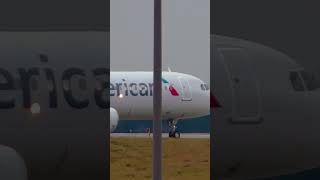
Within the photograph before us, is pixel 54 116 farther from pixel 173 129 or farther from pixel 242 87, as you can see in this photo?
pixel 173 129

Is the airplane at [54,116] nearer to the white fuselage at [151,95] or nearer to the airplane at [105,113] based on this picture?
the airplane at [105,113]

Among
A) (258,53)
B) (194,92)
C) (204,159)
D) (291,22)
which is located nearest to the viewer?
(291,22)

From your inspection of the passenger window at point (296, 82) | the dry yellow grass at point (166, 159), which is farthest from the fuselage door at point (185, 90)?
the passenger window at point (296, 82)

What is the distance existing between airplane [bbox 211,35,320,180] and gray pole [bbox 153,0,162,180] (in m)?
1.88

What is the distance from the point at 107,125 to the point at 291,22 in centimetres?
255

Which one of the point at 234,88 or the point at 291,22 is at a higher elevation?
the point at 291,22

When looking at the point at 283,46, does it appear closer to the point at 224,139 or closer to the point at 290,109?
the point at 290,109

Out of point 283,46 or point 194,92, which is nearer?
point 283,46

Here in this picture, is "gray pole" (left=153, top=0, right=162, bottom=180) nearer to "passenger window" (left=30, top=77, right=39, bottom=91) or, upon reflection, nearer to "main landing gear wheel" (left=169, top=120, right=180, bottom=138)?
"passenger window" (left=30, top=77, right=39, bottom=91)

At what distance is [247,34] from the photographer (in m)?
7.49

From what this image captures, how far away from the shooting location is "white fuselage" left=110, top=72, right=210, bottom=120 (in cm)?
2677

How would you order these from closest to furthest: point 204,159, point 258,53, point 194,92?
point 258,53 < point 204,159 < point 194,92

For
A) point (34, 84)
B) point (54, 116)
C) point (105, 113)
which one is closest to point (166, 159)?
point (105, 113)

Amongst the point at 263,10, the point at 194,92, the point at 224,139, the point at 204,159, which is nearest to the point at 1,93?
the point at 224,139
